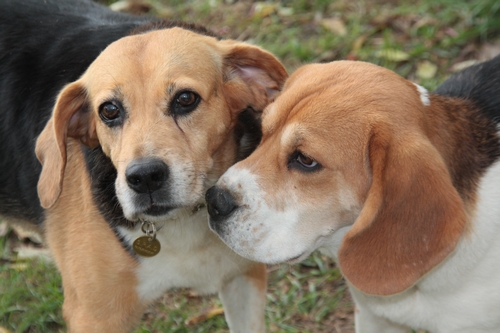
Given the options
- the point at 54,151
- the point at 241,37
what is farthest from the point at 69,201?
the point at 241,37

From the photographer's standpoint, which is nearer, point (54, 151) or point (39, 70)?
point (54, 151)

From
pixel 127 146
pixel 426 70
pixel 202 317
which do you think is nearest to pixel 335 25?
pixel 426 70

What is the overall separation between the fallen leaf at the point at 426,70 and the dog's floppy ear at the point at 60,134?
3.13 meters

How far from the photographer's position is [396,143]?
2881 mm

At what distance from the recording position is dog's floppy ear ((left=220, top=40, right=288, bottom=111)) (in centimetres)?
351

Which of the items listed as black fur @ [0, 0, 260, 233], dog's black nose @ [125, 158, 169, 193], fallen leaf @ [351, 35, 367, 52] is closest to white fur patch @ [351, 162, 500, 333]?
dog's black nose @ [125, 158, 169, 193]

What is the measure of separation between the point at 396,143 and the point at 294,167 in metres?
0.45

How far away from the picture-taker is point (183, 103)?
3.23 m

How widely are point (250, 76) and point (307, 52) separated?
8.82 feet

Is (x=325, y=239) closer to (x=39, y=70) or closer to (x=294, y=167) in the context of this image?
(x=294, y=167)

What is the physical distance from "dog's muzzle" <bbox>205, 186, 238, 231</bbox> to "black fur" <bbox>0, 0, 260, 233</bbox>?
82cm

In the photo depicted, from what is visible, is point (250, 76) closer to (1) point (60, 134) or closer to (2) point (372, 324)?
(1) point (60, 134)

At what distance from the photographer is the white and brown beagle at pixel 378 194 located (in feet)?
9.28

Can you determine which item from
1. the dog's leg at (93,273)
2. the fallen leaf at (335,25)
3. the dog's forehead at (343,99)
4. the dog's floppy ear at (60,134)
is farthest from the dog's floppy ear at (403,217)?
the fallen leaf at (335,25)
